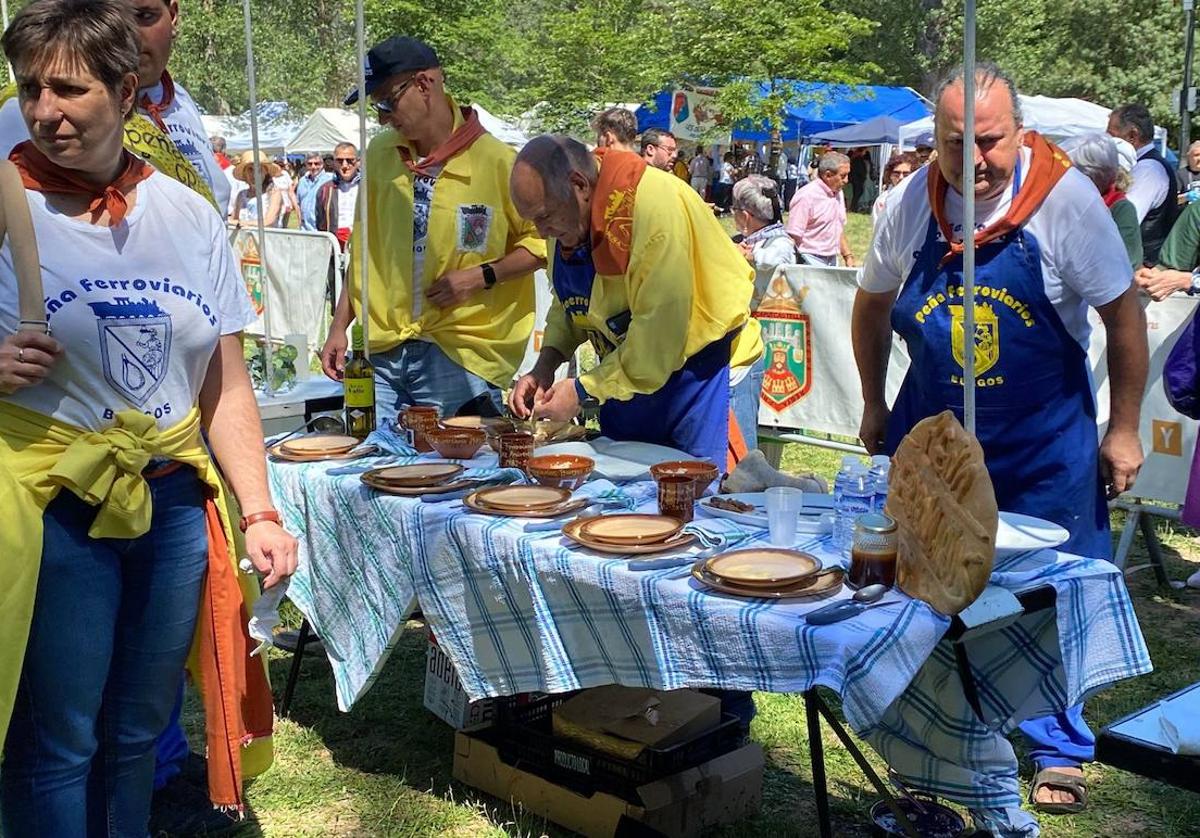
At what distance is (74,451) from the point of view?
2.11m

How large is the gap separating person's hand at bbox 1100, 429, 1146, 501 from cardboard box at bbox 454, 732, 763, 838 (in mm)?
1225

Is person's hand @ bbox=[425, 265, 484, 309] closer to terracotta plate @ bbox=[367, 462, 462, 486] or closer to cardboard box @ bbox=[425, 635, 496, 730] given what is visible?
terracotta plate @ bbox=[367, 462, 462, 486]

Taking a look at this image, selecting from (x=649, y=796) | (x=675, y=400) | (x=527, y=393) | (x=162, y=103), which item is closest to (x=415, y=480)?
(x=527, y=393)

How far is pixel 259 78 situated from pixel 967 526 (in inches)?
1245

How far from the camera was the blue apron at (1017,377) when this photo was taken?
10.2 feet

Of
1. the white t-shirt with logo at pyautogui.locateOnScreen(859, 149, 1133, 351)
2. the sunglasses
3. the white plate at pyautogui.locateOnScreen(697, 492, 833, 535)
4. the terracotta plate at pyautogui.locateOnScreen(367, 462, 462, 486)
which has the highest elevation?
the sunglasses

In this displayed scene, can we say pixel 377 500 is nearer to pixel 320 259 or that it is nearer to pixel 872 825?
pixel 872 825

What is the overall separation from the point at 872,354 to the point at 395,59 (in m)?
1.90

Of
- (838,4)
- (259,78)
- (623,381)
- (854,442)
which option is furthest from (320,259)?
(838,4)

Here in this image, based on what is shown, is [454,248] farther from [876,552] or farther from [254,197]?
[254,197]

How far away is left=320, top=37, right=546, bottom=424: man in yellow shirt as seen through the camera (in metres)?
4.33

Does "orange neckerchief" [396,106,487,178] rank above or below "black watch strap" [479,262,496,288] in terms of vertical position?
above

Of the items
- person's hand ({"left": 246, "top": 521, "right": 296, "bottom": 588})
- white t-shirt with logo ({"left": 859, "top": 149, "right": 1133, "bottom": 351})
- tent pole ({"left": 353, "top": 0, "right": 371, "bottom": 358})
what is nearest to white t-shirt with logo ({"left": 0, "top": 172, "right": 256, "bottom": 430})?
person's hand ({"left": 246, "top": 521, "right": 296, "bottom": 588})

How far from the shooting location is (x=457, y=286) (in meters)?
4.29
